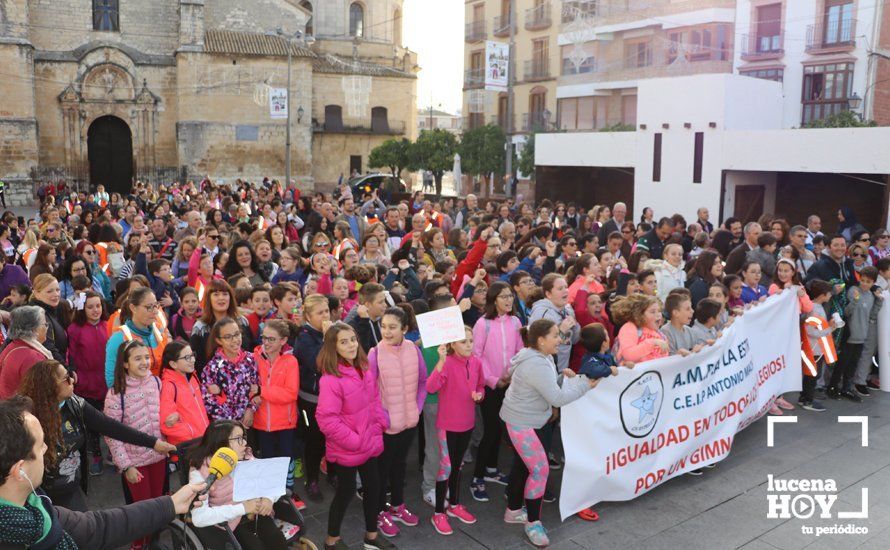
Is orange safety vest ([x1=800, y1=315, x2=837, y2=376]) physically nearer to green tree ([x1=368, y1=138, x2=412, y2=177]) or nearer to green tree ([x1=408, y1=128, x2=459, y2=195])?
green tree ([x1=408, y1=128, x2=459, y2=195])

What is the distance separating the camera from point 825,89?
101ft

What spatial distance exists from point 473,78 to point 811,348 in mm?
41203

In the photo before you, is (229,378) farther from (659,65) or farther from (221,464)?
(659,65)

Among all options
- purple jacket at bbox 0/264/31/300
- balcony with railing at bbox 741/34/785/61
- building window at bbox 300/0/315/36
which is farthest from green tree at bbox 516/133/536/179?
purple jacket at bbox 0/264/31/300

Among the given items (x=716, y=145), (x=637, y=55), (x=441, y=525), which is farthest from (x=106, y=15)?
(x=441, y=525)

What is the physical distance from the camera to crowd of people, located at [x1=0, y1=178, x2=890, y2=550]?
16.7ft

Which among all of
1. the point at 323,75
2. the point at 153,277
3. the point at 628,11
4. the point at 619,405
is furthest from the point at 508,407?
the point at 323,75

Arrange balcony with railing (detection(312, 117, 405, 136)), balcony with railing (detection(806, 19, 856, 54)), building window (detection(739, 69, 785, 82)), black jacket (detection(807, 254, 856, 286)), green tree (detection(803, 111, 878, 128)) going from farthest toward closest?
balcony with railing (detection(312, 117, 405, 136)) → building window (detection(739, 69, 785, 82)) → balcony with railing (detection(806, 19, 856, 54)) → green tree (detection(803, 111, 878, 128)) → black jacket (detection(807, 254, 856, 286))

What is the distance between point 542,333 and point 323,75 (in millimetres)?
40323

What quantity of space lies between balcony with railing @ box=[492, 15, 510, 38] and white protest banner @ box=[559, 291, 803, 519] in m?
40.2

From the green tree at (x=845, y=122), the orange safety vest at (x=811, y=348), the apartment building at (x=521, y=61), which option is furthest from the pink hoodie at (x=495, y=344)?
the apartment building at (x=521, y=61)

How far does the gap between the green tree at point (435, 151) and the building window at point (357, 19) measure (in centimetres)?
1259

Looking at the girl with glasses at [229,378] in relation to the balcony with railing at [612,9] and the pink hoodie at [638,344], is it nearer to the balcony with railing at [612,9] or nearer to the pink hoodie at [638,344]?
the pink hoodie at [638,344]

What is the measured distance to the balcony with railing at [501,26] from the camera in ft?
148
